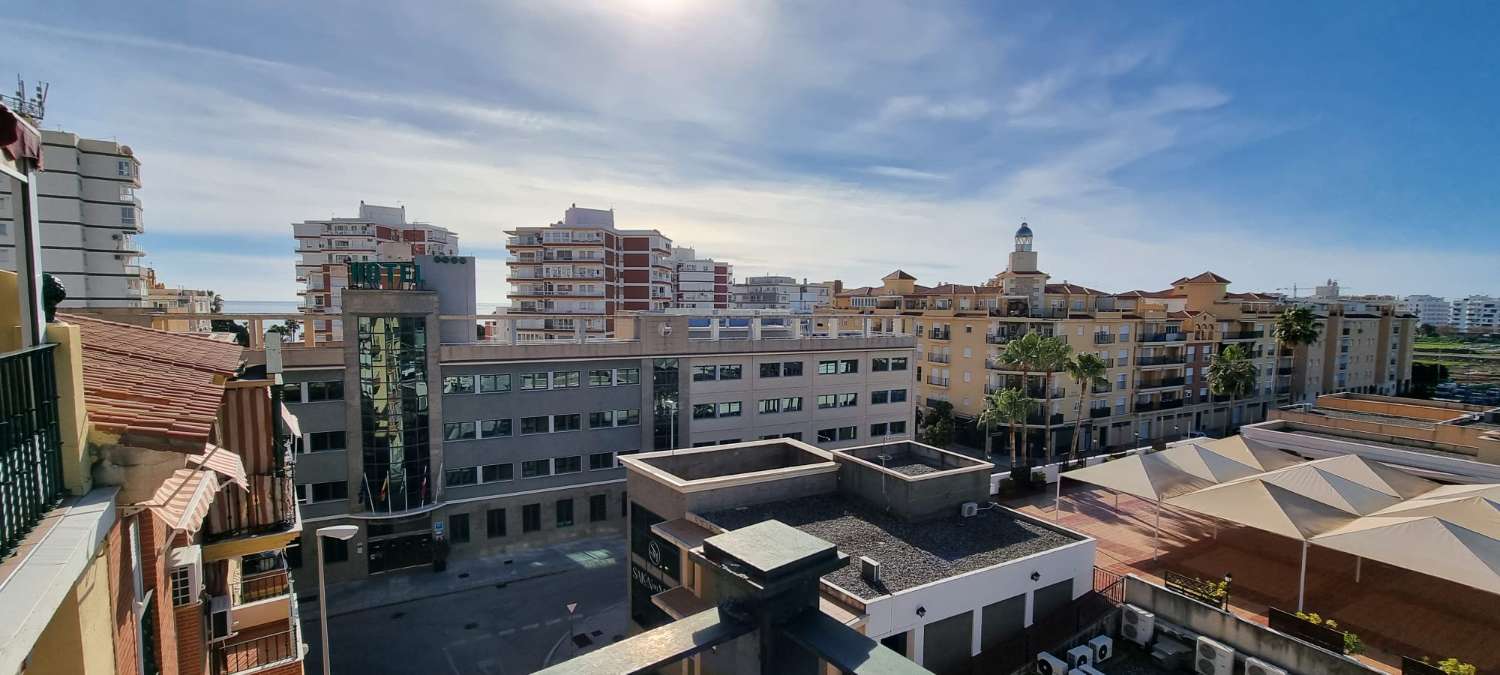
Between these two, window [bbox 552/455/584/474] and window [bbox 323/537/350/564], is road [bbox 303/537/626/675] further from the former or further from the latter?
window [bbox 552/455/584/474]

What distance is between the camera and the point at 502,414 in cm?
3412

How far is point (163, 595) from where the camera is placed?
7.41 m

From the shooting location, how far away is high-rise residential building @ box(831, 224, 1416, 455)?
55719mm

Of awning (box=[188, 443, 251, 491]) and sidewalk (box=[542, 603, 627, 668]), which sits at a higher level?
awning (box=[188, 443, 251, 491])

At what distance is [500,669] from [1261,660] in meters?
24.0

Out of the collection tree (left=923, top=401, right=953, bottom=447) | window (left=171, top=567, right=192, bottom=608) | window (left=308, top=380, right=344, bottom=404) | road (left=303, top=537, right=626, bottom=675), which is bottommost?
road (left=303, top=537, right=626, bottom=675)

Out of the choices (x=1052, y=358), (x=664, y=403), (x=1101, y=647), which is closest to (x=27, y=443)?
(x=1101, y=647)

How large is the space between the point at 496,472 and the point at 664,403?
9.51 meters

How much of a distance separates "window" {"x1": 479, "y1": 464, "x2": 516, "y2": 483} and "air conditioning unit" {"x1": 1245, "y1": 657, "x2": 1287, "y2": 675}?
30.6 meters

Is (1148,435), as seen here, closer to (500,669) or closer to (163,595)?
(500,669)

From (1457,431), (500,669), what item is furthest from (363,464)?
(1457,431)

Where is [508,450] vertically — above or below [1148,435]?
above

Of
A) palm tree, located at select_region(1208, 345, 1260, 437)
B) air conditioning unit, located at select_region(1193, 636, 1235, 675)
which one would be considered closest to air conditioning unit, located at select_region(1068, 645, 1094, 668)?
air conditioning unit, located at select_region(1193, 636, 1235, 675)

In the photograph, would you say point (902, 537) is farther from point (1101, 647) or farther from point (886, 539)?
point (1101, 647)
